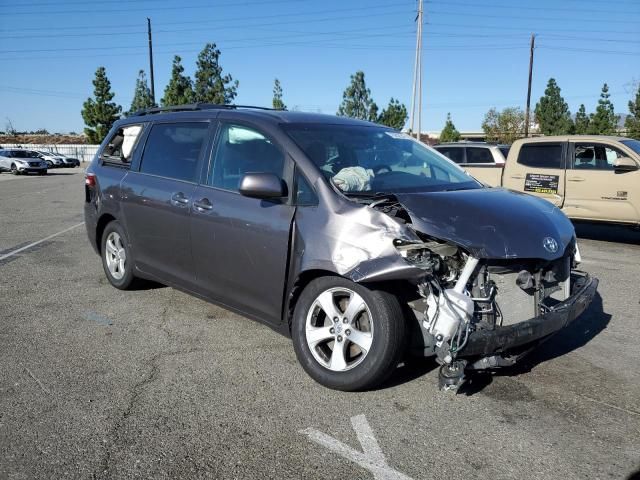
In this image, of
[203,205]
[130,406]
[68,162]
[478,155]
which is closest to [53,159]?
[68,162]

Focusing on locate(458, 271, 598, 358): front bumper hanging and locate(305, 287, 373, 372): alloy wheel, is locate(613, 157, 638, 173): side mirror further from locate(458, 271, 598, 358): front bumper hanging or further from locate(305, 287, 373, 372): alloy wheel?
locate(305, 287, 373, 372): alloy wheel

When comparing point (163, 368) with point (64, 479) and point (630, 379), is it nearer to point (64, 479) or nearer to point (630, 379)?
point (64, 479)

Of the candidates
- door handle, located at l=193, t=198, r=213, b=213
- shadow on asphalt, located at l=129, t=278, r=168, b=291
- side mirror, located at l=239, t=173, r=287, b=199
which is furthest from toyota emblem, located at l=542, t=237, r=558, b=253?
shadow on asphalt, located at l=129, t=278, r=168, b=291

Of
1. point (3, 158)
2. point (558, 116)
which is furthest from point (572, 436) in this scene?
point (558, 116)

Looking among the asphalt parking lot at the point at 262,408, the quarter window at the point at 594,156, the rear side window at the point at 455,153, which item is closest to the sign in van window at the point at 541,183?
the quarter window at the point at 594,156

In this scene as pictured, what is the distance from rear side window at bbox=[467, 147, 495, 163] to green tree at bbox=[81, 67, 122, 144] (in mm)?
50780

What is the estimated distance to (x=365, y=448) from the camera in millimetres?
2914

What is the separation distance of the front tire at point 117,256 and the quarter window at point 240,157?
63.6 inches

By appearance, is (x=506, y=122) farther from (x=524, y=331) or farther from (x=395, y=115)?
(x=524, y=331)

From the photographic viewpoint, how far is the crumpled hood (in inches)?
128

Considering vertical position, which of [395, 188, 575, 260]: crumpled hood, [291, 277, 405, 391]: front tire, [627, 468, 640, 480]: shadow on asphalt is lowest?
[627, 468, 640, 480]: shadow on asphalt

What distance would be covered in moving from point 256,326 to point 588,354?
2709 mm

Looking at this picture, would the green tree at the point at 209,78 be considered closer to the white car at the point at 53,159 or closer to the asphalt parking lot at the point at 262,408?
the white car at the point at 53,159

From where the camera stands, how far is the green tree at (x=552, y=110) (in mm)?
43562
